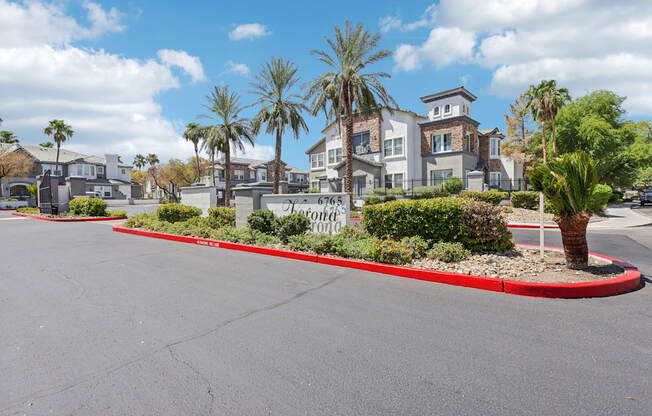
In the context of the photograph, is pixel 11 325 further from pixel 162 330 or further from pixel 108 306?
pixel 162 330

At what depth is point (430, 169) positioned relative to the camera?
104ft

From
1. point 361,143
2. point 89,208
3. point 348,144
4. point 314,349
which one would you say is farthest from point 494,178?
point 314,349

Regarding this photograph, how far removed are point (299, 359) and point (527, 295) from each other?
3.75 meters

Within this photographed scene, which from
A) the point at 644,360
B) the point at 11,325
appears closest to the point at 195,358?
the point at 11,325

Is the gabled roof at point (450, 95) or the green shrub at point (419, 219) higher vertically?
the gabled roof at point (450, 95)

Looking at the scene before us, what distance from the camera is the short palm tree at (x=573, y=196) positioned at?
553cm

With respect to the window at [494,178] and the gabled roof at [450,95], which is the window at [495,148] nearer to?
the window at [494,178]

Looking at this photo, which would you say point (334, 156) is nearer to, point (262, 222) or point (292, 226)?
point (262, 222)

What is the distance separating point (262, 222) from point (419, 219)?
492 cm

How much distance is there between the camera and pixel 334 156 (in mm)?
36000

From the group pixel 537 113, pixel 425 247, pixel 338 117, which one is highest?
pixel 537 113

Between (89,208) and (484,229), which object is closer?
(484,229)

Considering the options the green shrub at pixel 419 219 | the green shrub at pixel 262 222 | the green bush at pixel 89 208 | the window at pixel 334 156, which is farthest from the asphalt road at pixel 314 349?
the window at pixel 334 156

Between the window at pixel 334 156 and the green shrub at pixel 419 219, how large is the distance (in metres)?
27.9
